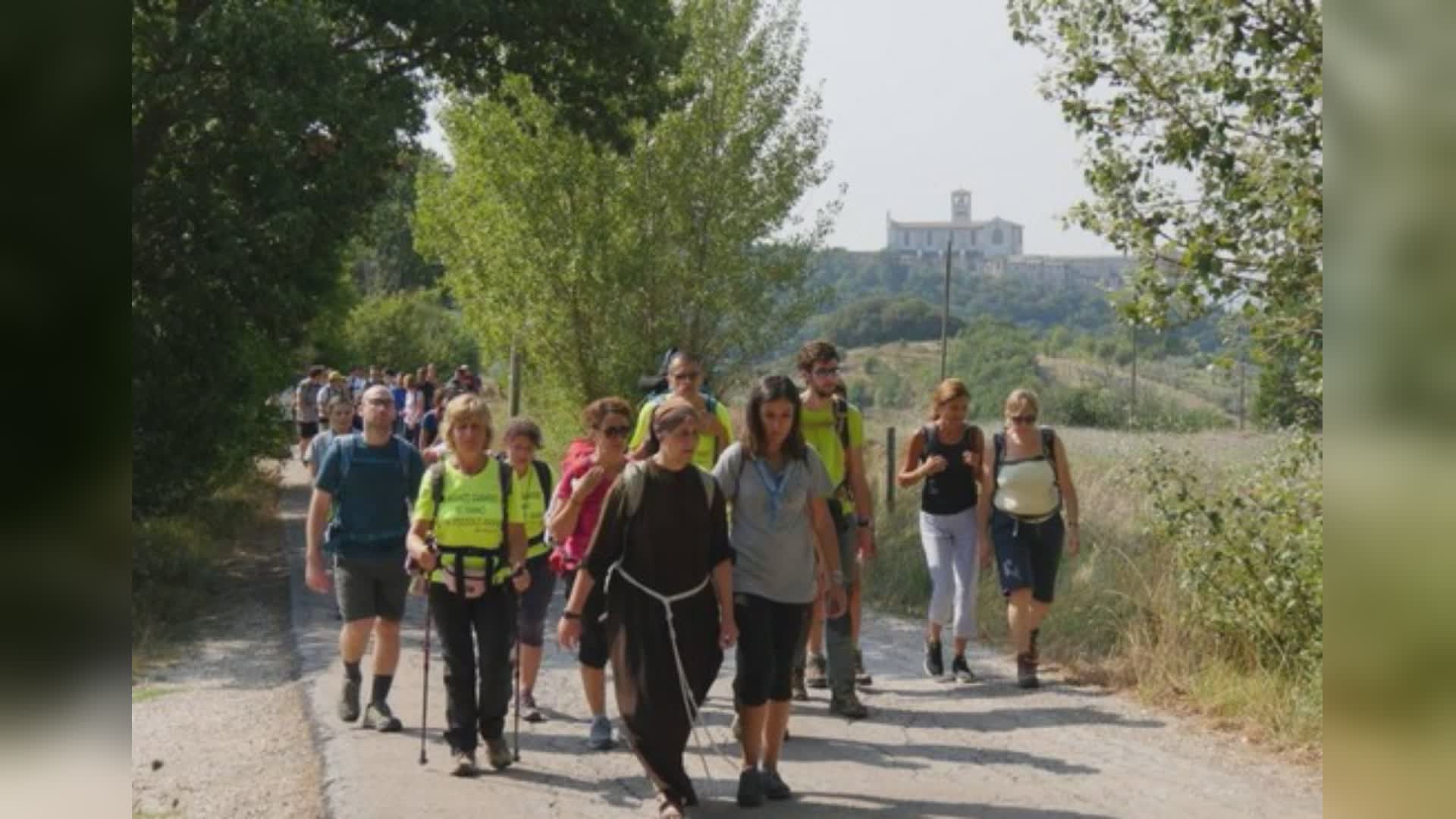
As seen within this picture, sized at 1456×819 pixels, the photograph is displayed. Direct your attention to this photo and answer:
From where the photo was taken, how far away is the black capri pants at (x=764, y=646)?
290 inches

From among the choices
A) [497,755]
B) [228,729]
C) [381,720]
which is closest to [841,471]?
[497,755]

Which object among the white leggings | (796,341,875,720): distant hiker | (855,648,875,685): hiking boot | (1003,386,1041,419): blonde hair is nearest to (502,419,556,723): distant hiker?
(796,341,875,720): distant hiker

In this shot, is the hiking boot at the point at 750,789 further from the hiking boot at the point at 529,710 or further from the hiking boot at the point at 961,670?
the hiking boot at the point at 961,670

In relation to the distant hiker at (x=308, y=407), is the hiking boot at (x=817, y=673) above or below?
below

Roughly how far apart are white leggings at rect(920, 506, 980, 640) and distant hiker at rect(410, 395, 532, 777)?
3.45 metres

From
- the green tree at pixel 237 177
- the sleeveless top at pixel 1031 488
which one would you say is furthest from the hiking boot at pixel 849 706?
the green tree at pixel 237 177

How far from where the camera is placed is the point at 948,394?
33.8ft

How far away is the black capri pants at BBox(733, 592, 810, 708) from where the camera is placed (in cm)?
736

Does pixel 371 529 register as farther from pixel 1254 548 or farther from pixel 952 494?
pixel 1254 548

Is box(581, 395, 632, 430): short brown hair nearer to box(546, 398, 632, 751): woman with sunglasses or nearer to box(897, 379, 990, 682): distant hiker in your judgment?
box(546, 398, 632, 751): woman with sunglasses
